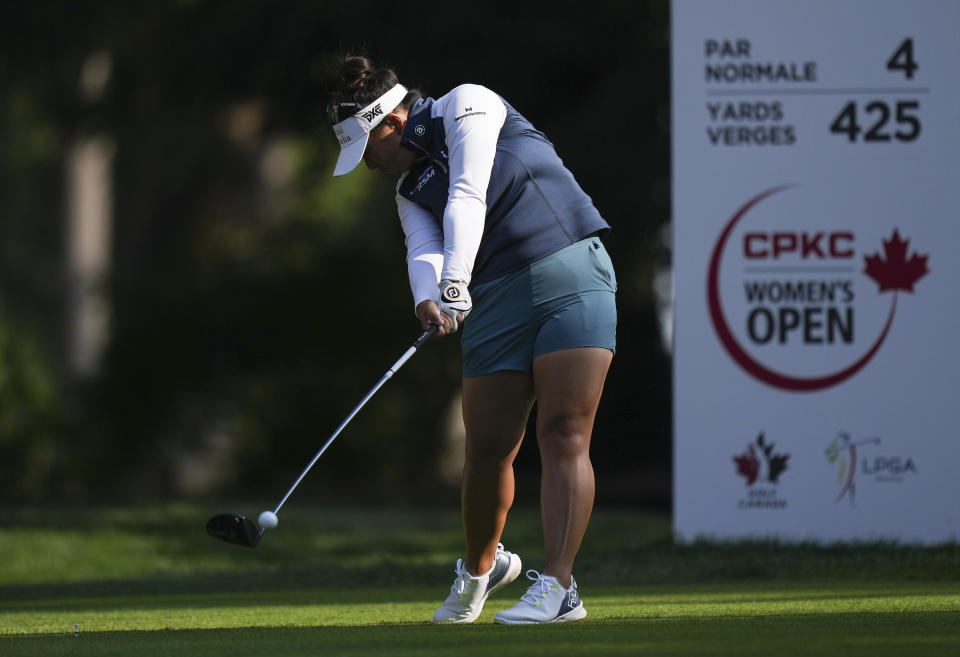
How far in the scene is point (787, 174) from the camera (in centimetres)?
818

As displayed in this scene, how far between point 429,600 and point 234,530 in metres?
1.63

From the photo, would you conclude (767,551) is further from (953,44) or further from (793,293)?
(953,44)

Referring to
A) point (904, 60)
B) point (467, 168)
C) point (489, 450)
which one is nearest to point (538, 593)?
point (489, 450)

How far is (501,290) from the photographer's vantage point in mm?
4988

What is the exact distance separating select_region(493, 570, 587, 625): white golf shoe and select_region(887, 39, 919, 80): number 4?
4366 mm

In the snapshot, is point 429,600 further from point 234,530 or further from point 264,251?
point 264,251

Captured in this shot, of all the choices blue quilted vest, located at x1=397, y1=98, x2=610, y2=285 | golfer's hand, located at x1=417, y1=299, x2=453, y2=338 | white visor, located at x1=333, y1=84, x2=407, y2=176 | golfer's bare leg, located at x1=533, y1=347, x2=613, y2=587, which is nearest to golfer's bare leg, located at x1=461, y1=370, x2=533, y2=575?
golfer's bare leg, located at x1=533, y1=347, x2=613, y2=587

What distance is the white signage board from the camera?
26.3 feet

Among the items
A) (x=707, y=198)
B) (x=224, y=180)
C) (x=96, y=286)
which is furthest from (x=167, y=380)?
(x=707, y=198)

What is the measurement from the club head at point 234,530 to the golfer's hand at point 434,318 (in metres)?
0.89

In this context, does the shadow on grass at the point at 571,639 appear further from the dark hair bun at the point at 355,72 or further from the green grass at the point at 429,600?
the dark hair bun at the point at 355,72

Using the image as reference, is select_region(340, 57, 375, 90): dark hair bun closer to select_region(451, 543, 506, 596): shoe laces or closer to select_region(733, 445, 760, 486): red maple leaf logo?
select_region(451, 543, 506, 596): shoe laces

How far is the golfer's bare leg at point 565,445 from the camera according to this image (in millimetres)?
4859

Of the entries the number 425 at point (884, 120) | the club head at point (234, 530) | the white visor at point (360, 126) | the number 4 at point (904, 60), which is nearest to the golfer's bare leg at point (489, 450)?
the club head at point (234, 530)
